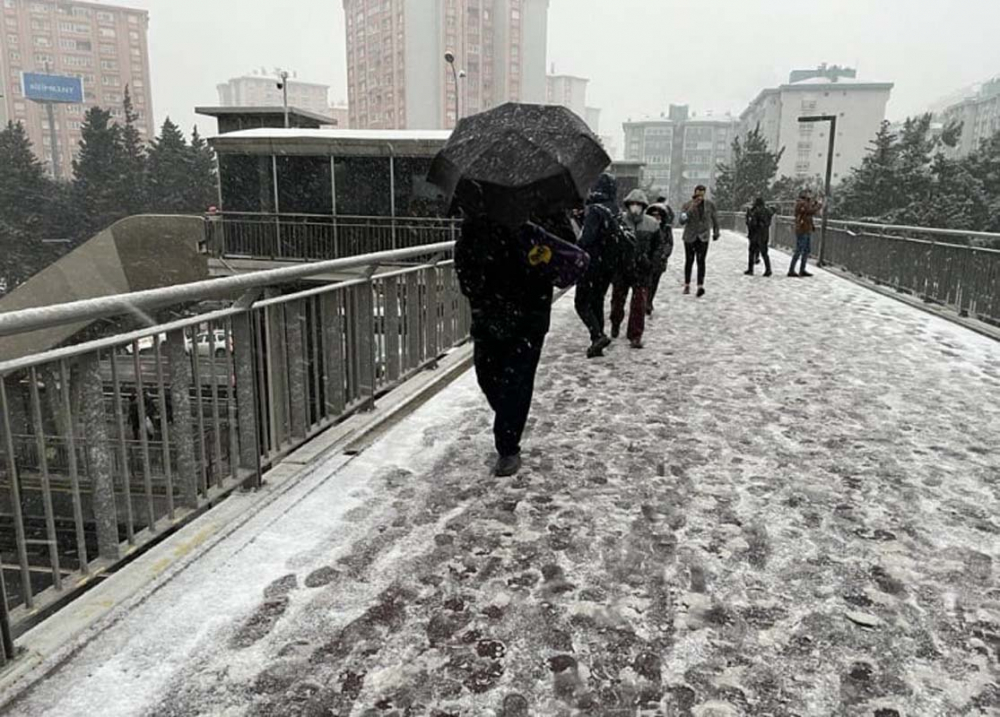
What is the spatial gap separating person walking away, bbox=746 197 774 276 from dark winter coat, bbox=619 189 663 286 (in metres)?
7.11

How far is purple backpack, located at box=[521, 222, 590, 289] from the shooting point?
4.05 m

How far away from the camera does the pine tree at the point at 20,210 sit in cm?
4481

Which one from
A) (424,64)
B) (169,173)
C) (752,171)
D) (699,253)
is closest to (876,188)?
(752,171)

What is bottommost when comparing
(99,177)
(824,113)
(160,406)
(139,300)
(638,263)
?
(160,406)

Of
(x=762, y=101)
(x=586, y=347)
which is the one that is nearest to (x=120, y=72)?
(x=762, y=101)

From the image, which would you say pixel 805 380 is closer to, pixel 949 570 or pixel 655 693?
pixel 949 570

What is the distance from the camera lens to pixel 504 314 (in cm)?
421

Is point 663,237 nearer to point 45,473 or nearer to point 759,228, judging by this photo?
point 759,228

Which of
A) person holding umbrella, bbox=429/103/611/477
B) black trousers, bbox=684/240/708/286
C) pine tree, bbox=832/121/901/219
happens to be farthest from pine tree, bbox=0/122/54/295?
pine tree, bbox=832/121/901/219

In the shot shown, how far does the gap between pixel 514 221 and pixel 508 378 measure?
37.2 inches

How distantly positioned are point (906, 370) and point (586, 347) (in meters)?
3.19

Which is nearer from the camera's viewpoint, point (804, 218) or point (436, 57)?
point (804, 218)

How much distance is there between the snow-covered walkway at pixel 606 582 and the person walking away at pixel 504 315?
0.40 meters

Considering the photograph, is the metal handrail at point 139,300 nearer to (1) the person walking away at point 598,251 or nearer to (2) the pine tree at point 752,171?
(1) the person walking away at point 598,251
